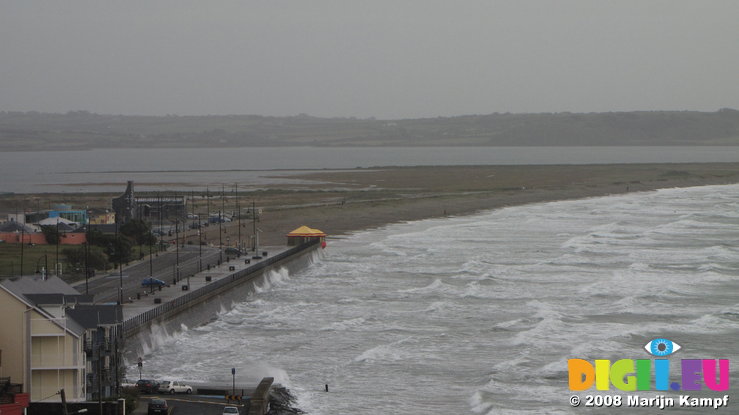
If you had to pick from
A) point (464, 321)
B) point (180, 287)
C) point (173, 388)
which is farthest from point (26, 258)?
point (173, 388)

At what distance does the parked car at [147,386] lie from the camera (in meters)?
33.1

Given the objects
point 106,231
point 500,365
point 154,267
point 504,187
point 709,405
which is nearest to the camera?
point 709,405

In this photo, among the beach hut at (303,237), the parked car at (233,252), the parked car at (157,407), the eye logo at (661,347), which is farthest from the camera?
the beach hut at (303,237)

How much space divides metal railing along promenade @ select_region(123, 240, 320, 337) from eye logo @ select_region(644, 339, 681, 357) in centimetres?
1901

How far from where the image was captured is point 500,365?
3809 cm

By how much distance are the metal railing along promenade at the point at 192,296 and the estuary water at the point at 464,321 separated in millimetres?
1159

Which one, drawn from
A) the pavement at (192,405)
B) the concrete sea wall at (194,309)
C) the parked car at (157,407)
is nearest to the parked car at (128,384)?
the pavement at (192,405)

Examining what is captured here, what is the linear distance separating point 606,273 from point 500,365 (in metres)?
25.5

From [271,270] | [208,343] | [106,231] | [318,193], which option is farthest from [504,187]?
[208,343]

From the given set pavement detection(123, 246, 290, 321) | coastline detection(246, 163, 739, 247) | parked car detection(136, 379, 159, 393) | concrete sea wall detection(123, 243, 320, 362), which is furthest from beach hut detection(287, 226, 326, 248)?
parked car detection(136, 379, 159, 393)

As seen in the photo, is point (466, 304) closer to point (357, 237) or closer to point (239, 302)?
point (239, 302)

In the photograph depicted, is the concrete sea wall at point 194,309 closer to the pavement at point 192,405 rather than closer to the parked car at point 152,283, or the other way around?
the parked car at point 152,283

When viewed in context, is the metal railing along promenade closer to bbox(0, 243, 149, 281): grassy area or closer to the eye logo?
bbox(0, 243, 149, 281): grassy area

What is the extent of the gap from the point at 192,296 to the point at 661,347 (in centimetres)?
2057
